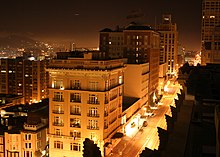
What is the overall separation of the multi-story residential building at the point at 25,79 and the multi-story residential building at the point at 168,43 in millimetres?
47560

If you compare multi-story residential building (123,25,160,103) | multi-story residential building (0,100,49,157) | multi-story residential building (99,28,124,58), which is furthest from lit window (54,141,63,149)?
multi-story residential building (99,28,124,58)

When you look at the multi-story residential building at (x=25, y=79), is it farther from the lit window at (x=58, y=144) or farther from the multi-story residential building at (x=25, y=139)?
the lit window at (x=58, y=144)

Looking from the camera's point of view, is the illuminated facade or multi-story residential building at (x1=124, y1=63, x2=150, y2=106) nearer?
the illuminated facade

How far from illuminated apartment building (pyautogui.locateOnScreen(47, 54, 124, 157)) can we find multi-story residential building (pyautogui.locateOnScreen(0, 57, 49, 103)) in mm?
48594

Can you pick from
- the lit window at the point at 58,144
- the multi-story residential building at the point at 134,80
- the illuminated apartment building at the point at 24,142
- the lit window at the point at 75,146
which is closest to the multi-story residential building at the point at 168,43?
the multi-story residential building at the point at 134,80

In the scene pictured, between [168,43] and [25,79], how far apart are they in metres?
54.0

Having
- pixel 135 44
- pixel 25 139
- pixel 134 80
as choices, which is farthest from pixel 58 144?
pixel 135 44

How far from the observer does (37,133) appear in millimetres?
39031

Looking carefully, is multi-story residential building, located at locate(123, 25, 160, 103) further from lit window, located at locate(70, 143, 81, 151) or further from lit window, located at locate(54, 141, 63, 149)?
lit window, located at locate(70, 143, 81, 151)

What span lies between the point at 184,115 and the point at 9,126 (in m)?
33.5

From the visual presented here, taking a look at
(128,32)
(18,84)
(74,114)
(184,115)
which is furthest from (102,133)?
Result: (18,84)

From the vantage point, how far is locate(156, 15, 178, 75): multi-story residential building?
120 meters

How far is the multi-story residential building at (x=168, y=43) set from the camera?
119688mm

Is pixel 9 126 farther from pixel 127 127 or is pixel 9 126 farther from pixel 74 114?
pixel 127 127
